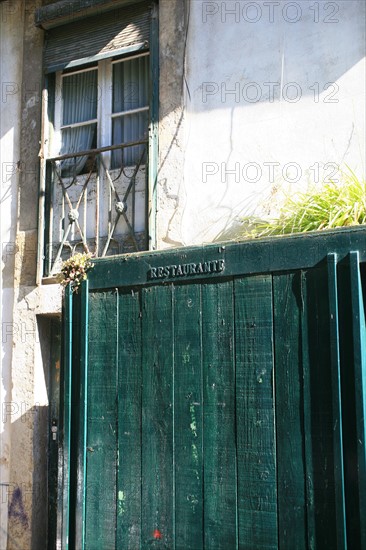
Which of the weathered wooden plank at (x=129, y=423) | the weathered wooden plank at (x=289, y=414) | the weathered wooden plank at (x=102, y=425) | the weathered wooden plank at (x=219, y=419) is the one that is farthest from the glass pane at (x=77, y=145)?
the weathered wooden plank at (x=289, y=414)

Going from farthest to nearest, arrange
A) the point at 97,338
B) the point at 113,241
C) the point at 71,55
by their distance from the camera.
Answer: the point at 71,55 → the point at 113,241 → the point at 97,338

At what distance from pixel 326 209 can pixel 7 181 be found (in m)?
3.64

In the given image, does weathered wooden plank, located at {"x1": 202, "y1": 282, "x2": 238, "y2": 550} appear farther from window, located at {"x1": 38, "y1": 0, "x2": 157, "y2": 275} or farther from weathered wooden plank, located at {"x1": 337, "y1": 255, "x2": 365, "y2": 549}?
window, located at {"x1": 38, "y1": 0, "x2": 157, "y2": 275}

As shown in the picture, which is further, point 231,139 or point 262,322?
point 231,139

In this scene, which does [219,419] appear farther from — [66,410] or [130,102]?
[130,102]

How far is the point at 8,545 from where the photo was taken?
6.43 metres

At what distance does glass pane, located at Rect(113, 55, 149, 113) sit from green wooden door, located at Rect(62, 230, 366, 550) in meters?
2.45

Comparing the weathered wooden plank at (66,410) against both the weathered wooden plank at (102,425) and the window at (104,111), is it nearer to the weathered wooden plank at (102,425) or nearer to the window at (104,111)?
the weathered wooden plank at (102,425)

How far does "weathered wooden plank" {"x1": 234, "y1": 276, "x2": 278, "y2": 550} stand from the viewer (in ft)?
12.8

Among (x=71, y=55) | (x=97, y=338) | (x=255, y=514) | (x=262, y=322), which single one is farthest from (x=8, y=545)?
(x=71, y=55)

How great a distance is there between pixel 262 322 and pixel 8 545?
12.7 ft

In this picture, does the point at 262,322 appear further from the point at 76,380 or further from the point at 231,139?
the point at 231,139

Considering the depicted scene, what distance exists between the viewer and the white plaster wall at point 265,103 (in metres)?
5.55

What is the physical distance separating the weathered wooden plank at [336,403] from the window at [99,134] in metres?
2.61
